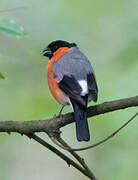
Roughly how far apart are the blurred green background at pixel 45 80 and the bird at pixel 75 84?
84 cm

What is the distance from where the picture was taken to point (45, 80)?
659 cm

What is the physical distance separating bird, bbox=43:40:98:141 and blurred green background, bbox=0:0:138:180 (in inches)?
33.0

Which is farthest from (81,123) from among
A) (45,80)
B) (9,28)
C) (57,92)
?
(45,80)

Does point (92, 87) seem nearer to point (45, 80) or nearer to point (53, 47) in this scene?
point (53, 47)

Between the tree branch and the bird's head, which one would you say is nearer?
the tree branch

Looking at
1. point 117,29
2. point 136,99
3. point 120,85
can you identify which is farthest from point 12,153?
point 136,99

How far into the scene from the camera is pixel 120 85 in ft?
17.1

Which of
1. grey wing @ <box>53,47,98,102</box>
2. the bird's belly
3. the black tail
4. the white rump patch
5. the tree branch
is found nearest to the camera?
the tree branch

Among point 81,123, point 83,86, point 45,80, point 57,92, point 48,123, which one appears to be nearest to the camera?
point 48,123

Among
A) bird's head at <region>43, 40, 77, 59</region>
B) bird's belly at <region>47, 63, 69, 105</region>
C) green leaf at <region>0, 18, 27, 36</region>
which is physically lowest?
bird's belly at <region>47, 63, 69, 105</region>

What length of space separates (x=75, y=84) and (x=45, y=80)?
2848mm

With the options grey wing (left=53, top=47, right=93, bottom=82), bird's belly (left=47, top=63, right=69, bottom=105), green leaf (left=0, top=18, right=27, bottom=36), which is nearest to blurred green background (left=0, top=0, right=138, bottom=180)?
grey wing (left=53, top=47, right=93, bottom=82)

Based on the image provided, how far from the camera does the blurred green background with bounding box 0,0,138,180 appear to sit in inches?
201

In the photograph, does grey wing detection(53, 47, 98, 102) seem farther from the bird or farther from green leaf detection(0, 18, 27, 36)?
green leaf detection(0, 18, 27, 36)
